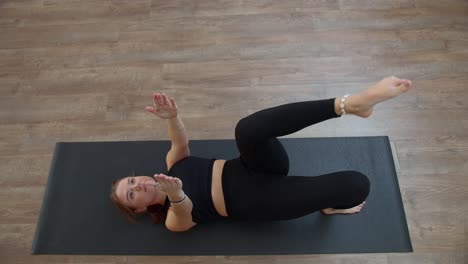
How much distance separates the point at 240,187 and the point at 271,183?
0.39ft

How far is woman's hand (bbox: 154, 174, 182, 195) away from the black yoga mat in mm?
371

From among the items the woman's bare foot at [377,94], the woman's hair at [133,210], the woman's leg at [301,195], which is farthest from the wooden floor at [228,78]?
the woman's bare foot at [377,94]

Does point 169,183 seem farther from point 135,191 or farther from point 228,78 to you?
point 228,78

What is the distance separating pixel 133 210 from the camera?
4.98ft

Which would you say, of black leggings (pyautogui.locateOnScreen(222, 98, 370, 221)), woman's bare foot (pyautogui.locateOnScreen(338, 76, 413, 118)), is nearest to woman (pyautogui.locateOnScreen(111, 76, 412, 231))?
black leggings (pyautogui.locateOnScreen(222, 98, 370, 221))

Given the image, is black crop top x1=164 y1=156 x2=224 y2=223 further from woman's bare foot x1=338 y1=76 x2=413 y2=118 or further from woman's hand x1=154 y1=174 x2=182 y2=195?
woman's bare foot x1=338 y1=76 x2=413 y2=118

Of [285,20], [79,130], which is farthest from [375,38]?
[79,130]

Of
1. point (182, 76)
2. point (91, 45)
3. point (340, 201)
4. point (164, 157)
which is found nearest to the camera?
point (340, 201)

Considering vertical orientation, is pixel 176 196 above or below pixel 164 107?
below

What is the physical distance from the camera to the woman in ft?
4.48

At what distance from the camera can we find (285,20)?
91.2 inches

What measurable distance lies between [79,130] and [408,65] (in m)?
1.80

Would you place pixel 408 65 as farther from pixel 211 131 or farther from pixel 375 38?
pixel 211 131

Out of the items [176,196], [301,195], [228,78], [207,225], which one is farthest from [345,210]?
[228,78]
